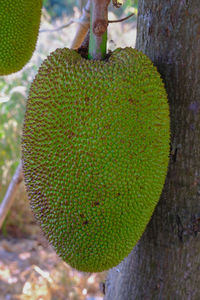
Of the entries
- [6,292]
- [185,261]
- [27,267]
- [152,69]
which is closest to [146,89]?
[152,69]

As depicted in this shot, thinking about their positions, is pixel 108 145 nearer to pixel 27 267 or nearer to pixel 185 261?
pixel 185 261


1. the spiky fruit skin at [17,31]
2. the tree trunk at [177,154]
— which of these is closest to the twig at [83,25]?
the spiky fruit skin at [17,31]

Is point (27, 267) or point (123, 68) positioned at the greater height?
point (123, 68)

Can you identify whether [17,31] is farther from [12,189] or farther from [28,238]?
[28,238]

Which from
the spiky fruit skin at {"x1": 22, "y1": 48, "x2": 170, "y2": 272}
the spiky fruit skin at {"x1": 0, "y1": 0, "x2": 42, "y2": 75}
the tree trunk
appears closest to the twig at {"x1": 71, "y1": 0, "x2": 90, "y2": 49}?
the spiky fruit skin at {"x1": 0, "y1": 0, "x2": 42, "y2": 75}

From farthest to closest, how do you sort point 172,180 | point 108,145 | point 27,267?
1. point 27,267
2. point 172,180
3. point 108,145
